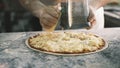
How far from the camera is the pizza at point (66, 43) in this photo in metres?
1.24

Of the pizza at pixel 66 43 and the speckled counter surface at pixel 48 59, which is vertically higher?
the pizza at pixel 66 43

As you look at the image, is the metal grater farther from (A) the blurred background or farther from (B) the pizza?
(A) the blurred background

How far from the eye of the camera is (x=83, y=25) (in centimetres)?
132

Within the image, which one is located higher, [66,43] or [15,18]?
[15,18]

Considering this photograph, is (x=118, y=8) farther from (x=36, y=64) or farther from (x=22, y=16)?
(x=36, y=64)

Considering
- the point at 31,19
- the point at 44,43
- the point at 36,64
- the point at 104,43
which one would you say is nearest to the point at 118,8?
the point at 31,19

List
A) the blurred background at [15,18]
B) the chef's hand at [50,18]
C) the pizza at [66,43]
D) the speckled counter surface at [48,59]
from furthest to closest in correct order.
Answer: the blurred background at [15,18] < the chef's hand at [50,18] < the pizza at [66,43] < the speckled counter surface at [48,59]

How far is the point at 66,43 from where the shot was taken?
132cm

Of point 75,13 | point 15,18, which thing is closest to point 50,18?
point 75,13

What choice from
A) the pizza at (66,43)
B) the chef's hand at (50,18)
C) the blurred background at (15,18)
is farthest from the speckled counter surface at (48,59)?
the blurred background at (15,18)

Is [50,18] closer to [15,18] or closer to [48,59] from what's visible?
[48,59]

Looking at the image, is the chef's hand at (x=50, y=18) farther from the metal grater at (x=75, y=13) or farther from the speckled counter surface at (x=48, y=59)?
the speckled counter surface at (x=48, y=59)

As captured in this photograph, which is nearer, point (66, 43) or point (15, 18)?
point (66, 43)

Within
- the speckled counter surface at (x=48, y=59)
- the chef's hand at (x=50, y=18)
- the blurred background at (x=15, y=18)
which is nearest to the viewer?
the speckled counter surface at (x=48, y=59)
